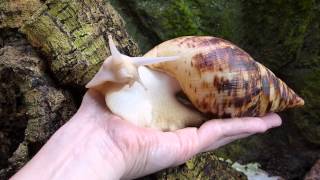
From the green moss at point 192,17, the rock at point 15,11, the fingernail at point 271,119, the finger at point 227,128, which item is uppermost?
the rock at point 15,11

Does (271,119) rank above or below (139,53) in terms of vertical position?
below

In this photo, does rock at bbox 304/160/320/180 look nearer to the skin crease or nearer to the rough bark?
the skin crease

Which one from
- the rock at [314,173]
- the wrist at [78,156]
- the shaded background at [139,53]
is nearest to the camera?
the wrist at [78,156]

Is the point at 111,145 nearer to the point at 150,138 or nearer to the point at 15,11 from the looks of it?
the point at 150,138

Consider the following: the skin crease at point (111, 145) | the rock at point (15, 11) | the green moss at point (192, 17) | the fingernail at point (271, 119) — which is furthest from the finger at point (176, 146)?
the green moss at point (192, 17)

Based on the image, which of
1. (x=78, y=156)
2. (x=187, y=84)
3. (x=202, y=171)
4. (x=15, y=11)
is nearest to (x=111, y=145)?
(x=78, y=156)

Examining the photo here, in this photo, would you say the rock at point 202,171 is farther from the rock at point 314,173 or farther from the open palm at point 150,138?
the rock at point 314,173

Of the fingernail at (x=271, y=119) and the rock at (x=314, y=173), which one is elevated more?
the fingernail at (x=271, y=119)
